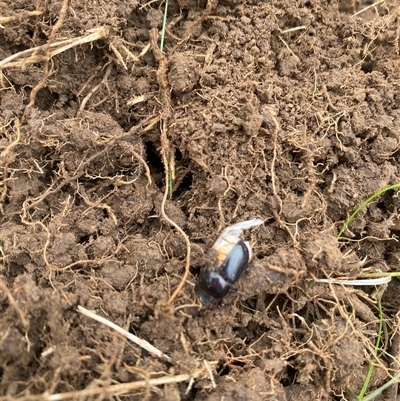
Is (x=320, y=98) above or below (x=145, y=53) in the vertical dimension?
below

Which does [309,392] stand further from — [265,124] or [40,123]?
[40,123]

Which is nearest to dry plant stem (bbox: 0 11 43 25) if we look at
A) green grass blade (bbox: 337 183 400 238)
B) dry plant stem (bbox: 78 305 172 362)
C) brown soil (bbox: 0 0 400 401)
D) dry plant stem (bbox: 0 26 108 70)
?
brown soil (bbox: 0 0 400 401)

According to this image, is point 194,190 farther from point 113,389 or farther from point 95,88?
point 113,389

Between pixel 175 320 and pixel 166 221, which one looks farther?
pixel 166 221

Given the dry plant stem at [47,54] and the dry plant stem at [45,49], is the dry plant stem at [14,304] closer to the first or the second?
the dry plant stem at [47,54]

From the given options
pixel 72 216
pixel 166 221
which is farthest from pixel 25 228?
pixel 166 221

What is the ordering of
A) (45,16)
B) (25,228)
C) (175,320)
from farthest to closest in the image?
(45,16), (25,228), (175,320)

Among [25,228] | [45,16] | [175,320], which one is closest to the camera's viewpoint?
[175,320]

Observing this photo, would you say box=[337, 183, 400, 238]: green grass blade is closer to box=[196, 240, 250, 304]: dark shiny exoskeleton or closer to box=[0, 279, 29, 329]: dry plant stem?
box=[196, 240, 250, 304]: dark shiny exoskeleton
